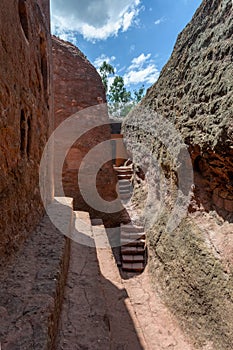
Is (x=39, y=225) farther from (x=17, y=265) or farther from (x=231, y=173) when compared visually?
(x=231, y=173)

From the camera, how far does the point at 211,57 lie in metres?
2.48

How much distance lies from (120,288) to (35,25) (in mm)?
3303

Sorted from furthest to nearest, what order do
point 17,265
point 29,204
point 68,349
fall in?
point 29,204
point 17,265
point 68,349

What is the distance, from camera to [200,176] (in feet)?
9.20

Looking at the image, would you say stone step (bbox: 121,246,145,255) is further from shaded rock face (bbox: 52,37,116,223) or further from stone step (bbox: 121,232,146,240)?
shaded rock face (bbox: 52,37,116,223)

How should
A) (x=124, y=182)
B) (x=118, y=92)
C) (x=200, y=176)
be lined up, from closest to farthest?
(x=200, y=176) → (x=124, y=182) → (x=118, y=92)

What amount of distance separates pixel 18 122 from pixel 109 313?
2.32m

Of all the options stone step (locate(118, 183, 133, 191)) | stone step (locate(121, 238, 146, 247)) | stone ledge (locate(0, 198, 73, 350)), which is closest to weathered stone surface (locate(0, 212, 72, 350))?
stone ledge (locate(0, 198, 73, 350))

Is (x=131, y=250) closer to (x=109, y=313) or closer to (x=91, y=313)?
(x=109, y=313)

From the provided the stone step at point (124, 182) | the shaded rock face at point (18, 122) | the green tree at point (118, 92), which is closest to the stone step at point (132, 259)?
the shaded rock face at point (18, 122)

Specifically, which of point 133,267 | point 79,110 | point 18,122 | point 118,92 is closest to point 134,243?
point 133,267

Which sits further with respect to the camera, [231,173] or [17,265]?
[231,173]

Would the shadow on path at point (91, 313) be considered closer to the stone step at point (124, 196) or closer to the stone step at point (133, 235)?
the stone step at point (133, 235)

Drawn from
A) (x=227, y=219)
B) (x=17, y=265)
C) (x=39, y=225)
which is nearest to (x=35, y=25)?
(x=39, y=225)
